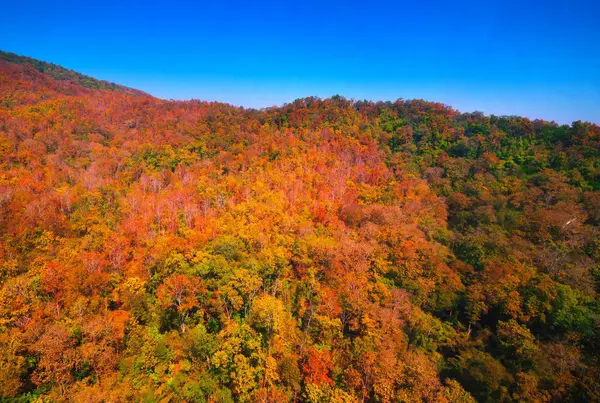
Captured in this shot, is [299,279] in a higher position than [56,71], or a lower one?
lower

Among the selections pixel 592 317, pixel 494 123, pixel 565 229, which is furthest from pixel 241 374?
pixel 494 123

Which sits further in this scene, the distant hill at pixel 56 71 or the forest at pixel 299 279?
the distant hill at pixel 56 71

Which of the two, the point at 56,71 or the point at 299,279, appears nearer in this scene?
the point at 299,279

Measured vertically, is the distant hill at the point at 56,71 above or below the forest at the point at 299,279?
above

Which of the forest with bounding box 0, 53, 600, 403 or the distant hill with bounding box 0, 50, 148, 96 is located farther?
the distant hill with bounding box 0, 50, 148, 96

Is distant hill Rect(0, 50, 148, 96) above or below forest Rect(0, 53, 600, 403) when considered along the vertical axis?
above

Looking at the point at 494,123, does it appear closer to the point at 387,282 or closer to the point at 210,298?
the point at 387,282

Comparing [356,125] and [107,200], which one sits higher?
[356,125]

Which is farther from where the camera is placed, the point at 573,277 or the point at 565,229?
the point at 565,229
